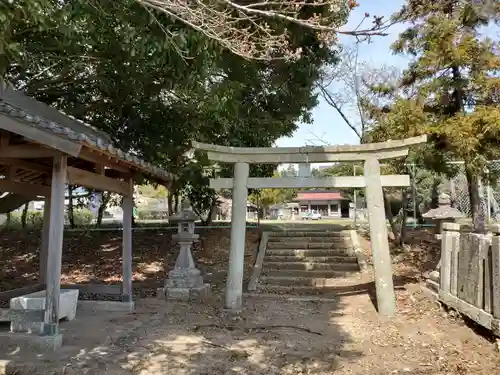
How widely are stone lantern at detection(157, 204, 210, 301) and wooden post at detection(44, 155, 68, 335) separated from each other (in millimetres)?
3393

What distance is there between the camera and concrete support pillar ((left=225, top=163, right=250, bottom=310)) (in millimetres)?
8016

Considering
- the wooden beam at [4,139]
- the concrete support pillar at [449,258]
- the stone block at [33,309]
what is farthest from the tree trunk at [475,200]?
the wooden beam at [4,139]

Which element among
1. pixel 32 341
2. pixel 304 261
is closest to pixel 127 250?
pixel 32 341

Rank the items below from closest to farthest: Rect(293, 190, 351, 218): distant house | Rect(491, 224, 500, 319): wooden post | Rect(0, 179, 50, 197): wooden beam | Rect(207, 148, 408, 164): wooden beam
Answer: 1. Rect(491, 224, 500, 319): wooden post
2. Rect(0, 179, 50, 197): wooden beam
3. Rect(207, 148, 408, 164): wooden beam
4. Rect(293, 190, 351, 218): distant house

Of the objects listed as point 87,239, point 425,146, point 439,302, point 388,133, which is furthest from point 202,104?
point 87,239

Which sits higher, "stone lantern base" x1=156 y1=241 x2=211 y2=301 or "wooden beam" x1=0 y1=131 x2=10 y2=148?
"wooden beam" x1=0 y1=131 x2=10 y2=148

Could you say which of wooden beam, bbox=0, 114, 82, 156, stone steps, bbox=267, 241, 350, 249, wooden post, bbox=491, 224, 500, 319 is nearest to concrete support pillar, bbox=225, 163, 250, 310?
wooden beam, bbox=0, 114, 82, 156

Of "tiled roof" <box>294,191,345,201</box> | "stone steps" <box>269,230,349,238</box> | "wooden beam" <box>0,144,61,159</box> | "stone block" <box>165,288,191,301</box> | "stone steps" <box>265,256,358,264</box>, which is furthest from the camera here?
"tiled roof" <box>294,191,345,201</box>

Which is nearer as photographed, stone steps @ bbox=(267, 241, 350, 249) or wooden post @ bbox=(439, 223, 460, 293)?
wooden post @ bbox=(439, 223, 460, 293)

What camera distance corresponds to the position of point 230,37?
485cm

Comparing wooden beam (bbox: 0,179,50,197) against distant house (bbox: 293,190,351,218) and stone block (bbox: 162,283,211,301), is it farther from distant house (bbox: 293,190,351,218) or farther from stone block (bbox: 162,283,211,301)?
distant house (bbox: 293,190,351,218)

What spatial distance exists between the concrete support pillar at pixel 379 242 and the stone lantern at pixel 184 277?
3.41 m

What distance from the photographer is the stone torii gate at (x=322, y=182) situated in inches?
305

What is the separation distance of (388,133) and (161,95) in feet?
15.8
